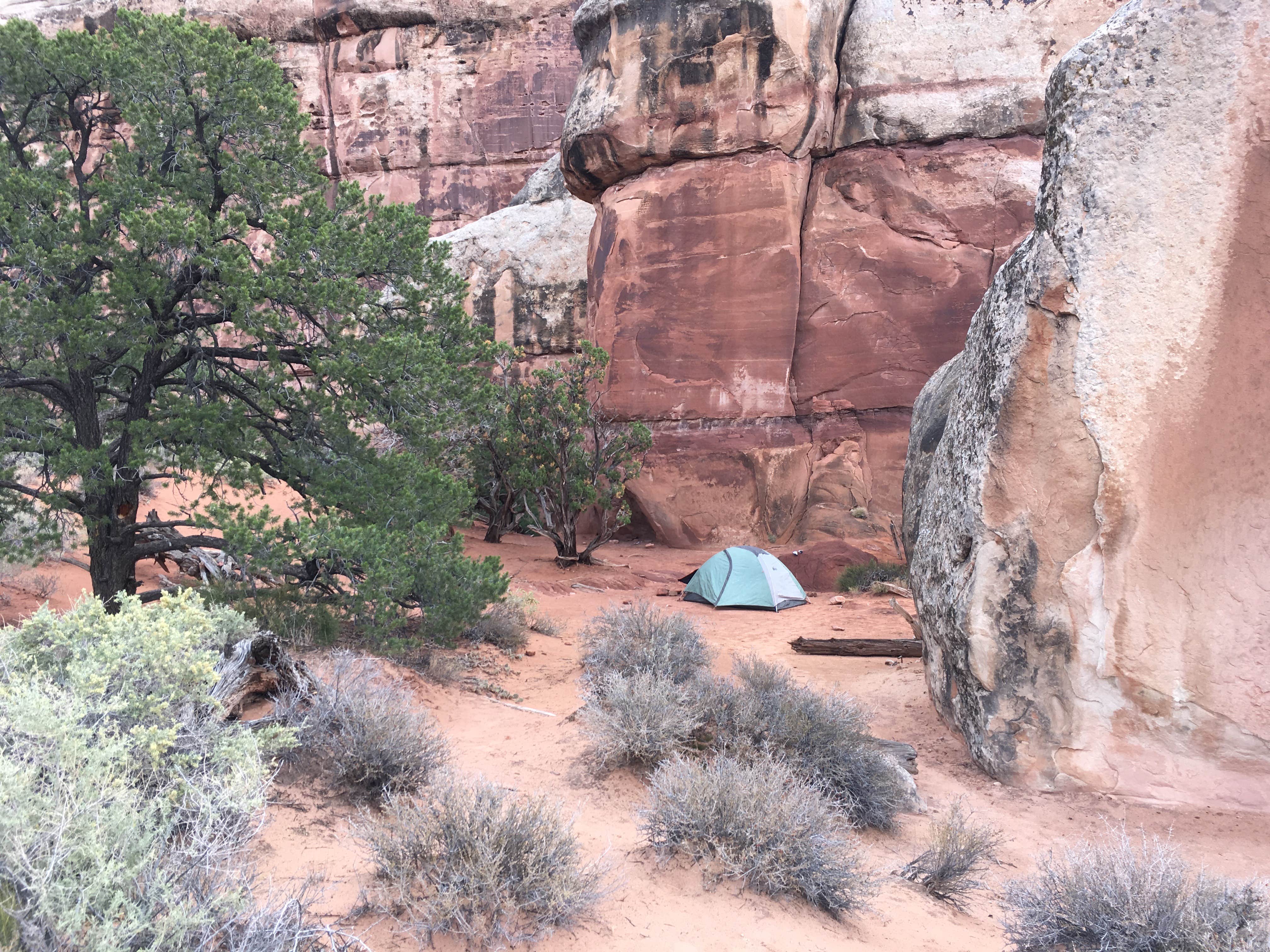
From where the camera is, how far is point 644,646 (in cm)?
641

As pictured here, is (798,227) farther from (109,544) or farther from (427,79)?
(427,79)

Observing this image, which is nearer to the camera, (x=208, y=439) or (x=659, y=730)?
(x=659, y=730)

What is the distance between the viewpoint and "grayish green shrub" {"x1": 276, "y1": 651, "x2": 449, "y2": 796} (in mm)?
3822

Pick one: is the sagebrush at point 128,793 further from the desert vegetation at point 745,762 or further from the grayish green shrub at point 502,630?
the grayish green shrub at point 502,630

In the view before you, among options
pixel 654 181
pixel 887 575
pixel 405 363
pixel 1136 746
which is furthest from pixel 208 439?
pixel 654 181

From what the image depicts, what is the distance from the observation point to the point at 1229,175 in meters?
4.26

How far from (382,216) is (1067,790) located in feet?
19.9

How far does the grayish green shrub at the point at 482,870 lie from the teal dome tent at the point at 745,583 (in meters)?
7.66

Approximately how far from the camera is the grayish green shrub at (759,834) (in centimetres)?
325

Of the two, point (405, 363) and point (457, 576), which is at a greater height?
point (405, 363)

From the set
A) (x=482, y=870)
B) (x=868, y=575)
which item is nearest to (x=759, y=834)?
(x=482, y=870)

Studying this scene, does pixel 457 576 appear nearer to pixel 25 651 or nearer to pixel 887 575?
pixel 25 651

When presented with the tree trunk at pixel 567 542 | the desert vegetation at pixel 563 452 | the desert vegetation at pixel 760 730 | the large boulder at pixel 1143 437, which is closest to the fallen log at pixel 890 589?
the desert vegetation at pixel 563 452

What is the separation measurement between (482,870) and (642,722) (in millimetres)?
1828
